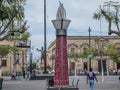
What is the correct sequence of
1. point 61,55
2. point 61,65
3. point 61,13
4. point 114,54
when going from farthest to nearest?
1. point 114,54
2. point 61,13
3. point 61,55
4. point 61,65

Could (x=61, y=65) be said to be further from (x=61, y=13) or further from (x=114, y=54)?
(x=114, y=54)

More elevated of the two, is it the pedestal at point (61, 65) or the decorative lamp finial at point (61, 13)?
the decorative lamp finial at point (61, 13)

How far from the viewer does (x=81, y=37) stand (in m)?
139

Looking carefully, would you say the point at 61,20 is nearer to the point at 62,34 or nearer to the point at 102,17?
the point at 62,34

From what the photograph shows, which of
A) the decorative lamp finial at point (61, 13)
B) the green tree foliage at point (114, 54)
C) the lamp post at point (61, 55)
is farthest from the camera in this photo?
the green tree foliage at point (114, 54)

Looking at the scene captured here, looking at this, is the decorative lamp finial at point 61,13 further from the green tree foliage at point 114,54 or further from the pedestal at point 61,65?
the green tree foliage at point 114,54

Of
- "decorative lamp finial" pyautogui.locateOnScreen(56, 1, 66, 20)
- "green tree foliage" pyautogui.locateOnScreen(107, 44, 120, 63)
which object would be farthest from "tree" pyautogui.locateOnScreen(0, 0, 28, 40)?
"green tree foliage" pyautogui.locateOnScreen(107, 44, 120, 63)

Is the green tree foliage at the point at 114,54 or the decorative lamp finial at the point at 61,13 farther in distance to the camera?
the green tree foliage at the point at 114,54

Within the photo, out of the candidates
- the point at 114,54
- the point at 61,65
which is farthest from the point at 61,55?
the point at 114,54

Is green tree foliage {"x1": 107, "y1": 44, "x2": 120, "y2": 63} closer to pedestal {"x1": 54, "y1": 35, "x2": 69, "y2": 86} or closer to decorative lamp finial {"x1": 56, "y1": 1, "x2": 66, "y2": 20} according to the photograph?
decorative lamp finial {"x1": 56, "y1": 1, "x2": 66, "y2": 20}

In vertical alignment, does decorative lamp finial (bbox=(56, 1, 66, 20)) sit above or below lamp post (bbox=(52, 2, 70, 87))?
above

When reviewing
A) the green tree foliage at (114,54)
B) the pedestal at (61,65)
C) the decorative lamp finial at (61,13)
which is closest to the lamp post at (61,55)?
the pedestal at (61,65)

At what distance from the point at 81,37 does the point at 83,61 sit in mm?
7142

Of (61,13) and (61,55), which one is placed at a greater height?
(61,13)
